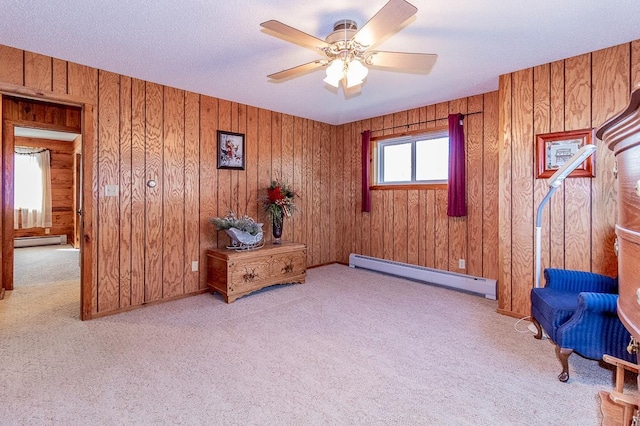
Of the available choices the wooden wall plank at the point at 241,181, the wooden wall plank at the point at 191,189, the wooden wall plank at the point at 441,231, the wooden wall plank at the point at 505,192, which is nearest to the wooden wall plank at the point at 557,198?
the wooden wall plank at the point at 505,192

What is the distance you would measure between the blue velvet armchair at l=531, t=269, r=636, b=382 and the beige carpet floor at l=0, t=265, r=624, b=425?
0.21 meters

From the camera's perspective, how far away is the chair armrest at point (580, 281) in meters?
2.30

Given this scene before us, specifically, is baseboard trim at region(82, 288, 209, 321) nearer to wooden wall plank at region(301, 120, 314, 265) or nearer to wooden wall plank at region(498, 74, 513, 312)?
wooden wall plank at region(301, 120, 314, 265)

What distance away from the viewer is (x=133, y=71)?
304 centimetres

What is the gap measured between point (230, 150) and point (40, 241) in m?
5.94

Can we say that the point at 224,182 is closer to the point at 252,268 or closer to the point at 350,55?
the point at 252,268

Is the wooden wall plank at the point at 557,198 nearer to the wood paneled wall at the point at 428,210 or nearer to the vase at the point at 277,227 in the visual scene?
the wood paneled wall at the point at 428,210

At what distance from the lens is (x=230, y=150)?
402 centimetres

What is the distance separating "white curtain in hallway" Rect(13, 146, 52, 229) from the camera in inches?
273

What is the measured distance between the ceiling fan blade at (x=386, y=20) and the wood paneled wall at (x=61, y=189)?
Result: 816 centimetres

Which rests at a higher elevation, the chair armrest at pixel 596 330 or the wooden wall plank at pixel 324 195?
the wooden wall plank at pixel 324 195

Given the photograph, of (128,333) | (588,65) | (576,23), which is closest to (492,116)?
(588,65)

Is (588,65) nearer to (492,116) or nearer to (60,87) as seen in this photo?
(492,116)

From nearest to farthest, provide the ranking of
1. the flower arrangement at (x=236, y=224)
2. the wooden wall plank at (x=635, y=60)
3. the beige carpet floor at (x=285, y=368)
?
the beige carpet floor at (x=285, y=368) → the wooden wall plank at (x=635, y=60) → the flower arrangement at (x=236, y=224)
